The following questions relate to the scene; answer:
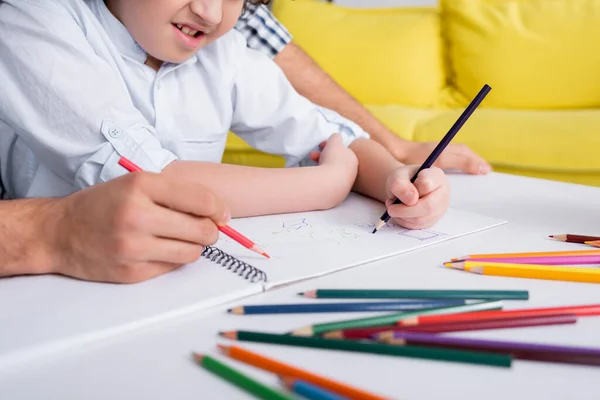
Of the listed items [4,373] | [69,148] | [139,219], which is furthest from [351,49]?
[4,373]

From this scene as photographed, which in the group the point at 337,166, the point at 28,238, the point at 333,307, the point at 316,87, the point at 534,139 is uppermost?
the point at 534,139

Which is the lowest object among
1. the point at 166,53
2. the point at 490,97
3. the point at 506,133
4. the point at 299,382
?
the point at 299,382

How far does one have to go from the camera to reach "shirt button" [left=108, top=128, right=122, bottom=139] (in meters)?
0.70

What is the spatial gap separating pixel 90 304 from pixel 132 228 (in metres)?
0.07

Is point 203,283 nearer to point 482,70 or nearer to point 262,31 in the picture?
point 262,31

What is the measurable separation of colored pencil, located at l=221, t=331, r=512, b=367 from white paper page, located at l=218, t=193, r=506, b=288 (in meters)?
0.11

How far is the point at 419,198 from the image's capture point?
2.29 ft

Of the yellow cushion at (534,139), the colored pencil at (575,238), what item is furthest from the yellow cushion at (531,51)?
the colored pencil at (575,238)

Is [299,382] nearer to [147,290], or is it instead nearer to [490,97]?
[147,290]

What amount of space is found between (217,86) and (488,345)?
26.1 inches

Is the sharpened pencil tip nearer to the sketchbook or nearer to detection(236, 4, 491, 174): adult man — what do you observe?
the sketchbook

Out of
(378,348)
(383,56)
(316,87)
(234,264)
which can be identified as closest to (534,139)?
(316,87)

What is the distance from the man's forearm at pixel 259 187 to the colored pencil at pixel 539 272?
266 mm

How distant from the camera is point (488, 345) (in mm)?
382
